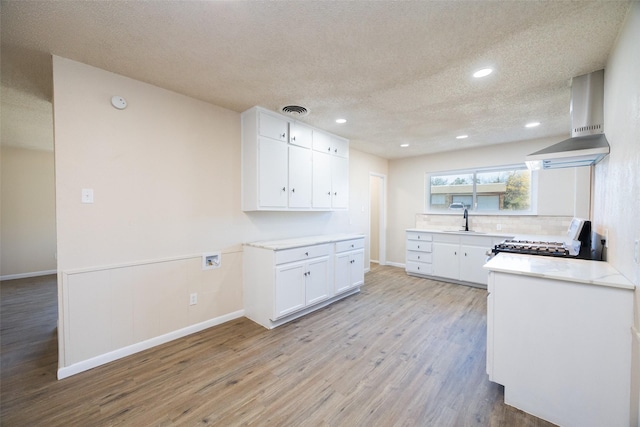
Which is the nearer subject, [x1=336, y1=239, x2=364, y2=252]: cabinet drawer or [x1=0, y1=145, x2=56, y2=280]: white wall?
[x1=336, y1=239, x2=364, y2=252]: cabinet drawer

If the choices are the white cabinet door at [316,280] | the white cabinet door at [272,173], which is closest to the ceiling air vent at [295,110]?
the white cabinet door at [272,173]

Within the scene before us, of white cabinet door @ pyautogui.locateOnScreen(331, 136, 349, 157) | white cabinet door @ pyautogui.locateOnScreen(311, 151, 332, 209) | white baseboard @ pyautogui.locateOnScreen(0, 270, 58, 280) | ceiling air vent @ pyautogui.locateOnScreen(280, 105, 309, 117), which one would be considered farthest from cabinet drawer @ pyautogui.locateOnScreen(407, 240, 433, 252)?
white baseboard @ pyautogui.locateOnScreen(0, 270, 58, 280)

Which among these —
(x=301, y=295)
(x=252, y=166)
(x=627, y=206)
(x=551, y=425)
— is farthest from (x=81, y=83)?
(x=551, y=425)

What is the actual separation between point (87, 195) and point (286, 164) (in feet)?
6.47

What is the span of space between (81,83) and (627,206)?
395 cm

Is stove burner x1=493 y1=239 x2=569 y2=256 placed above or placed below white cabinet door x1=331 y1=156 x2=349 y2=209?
below

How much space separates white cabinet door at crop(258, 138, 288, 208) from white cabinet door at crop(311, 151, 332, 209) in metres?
0.55

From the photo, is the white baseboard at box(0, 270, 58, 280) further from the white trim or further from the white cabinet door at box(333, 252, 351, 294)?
the white cabinet door at box(333, 252, 351, 294)

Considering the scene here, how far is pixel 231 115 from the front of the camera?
3.09 meters

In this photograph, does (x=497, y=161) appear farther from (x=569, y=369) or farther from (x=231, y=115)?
(x=231, y=115)

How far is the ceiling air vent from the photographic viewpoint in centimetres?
297

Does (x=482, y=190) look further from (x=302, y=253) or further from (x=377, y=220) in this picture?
(x=302, y=253)

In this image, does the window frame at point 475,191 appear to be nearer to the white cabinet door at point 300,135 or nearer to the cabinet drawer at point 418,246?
the cabinet drawer at point 418,246

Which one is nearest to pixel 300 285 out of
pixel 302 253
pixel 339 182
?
pixel 302 253
